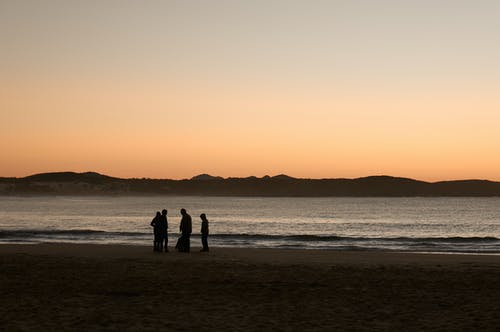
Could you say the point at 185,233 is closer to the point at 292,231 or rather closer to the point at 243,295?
the point at 243,295

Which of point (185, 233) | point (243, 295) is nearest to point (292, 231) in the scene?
point (185, 233)

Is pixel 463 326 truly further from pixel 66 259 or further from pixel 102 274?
pixel 66 259

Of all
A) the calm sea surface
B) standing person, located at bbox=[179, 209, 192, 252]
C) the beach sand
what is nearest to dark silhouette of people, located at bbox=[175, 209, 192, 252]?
standing person, located at bbox=[179, 209, 192, 252]

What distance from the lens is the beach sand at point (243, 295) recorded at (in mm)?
10438

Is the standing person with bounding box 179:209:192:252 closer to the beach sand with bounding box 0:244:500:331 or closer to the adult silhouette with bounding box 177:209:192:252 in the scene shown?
the adult silhouette with bounding box 177:209:192:252

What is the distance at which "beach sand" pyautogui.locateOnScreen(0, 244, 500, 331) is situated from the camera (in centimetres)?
1044

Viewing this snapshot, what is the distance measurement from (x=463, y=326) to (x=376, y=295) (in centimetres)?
345

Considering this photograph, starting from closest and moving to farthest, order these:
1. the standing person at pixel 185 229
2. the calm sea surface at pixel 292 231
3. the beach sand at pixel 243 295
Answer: the beach sand at pixel 243 295, the standing person at pixel 185 229, the calm sea surface at pixel 292 231

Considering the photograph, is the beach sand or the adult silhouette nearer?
the beach sand

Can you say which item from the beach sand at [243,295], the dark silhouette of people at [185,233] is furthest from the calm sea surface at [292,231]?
the beach sand at [243,295]

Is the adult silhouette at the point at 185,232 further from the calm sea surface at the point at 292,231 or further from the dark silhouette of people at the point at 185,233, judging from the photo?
the calm sea surface at the point at 292,231

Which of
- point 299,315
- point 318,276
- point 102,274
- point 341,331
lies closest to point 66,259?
point 102,274

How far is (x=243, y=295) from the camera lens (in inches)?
530

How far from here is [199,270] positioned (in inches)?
713
